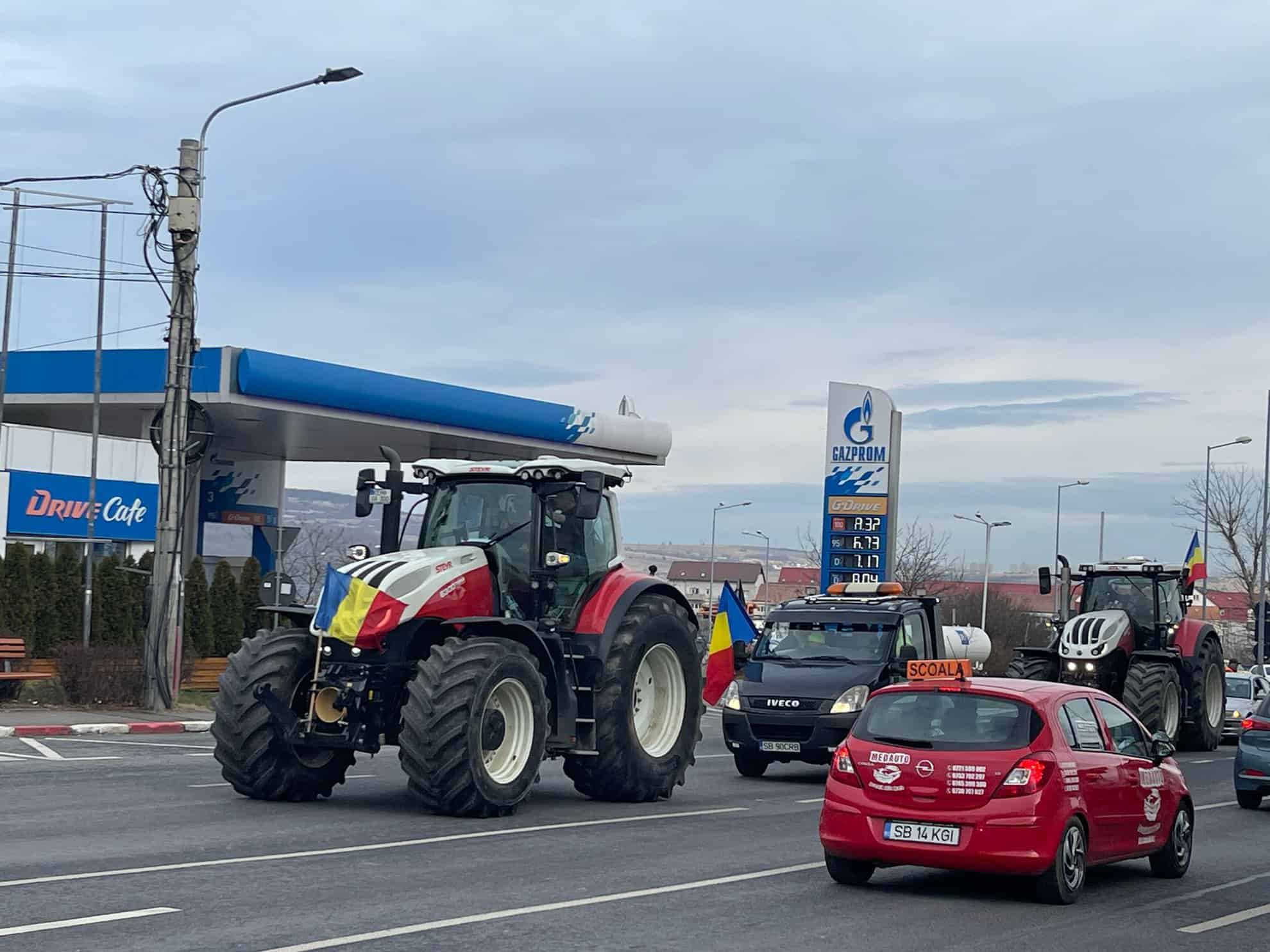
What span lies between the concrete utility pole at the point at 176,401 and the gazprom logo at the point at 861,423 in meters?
20.0

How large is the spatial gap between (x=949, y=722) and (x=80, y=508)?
1250 inches

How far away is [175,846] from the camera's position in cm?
1189

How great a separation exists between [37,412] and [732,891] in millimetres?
32614

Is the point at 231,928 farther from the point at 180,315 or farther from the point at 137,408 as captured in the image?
the point at 137,408

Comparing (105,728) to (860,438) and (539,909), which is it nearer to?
(539,909)

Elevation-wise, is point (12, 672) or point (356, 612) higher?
point (356, 612)

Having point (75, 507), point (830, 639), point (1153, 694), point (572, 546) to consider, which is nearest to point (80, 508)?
point (75, 507)

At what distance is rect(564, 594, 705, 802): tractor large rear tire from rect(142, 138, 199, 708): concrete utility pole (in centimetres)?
967

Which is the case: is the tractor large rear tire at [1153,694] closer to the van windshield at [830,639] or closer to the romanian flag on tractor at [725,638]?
the romanian flag on tractor at [725,638]

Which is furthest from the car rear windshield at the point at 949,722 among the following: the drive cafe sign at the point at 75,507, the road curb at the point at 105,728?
the drive cafe sign at the point at 75,507

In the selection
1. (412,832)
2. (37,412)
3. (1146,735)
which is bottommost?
(412,832)

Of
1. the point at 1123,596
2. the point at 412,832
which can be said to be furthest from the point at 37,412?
the point at 412,832

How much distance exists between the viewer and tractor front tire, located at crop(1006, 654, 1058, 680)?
25.8 meters

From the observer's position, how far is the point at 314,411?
35.2 metres
